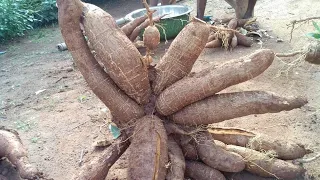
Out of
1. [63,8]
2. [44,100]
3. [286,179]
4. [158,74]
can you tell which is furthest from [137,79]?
[44,100]

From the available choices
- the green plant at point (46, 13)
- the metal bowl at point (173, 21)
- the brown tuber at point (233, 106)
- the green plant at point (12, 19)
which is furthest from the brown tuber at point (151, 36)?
the green plant at point (46, 13)

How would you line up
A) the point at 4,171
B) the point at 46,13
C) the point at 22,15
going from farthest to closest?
the point at 46,13 < the point at 22,15 < the point at 4,171

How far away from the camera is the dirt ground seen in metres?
2.54

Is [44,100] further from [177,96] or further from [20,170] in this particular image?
[177,96]

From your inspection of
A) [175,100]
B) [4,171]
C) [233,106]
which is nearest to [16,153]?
[4,171]

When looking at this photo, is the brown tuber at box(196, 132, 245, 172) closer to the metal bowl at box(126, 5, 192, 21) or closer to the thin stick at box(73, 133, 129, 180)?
the thin stick at box(73, 133, 129, 180)

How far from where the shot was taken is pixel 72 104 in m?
3.30

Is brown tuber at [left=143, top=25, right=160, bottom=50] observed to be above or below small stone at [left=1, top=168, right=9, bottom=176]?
above

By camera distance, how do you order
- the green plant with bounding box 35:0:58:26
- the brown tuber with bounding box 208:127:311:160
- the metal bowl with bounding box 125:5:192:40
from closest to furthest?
the brown tuber with bounding box 208:127:311:160
the metal bowl with bounding box 125:5:192:40
the green plant with bounding box 35:0:58:26

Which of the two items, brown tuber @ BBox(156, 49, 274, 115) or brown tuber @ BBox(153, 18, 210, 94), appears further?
brown tuber @ BBox(153, 18, 210, 94)

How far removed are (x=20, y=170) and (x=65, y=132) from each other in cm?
71

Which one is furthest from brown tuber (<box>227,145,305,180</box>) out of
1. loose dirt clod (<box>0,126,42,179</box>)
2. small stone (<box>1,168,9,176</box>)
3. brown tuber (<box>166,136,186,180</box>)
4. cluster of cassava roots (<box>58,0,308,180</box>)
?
small stone (<box>1,168,9,176</box>)

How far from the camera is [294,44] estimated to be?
4.29m

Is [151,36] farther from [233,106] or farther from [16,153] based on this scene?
[16,153]
